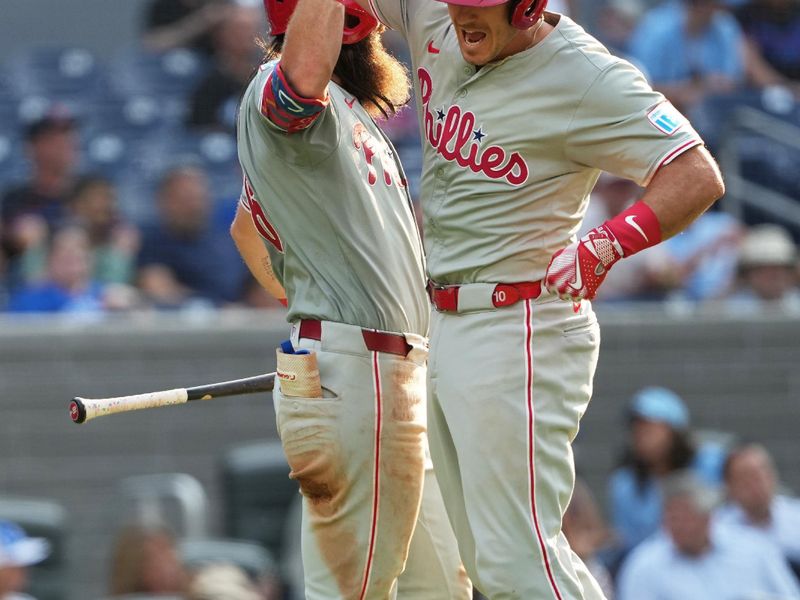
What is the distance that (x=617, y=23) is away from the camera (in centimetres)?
1109

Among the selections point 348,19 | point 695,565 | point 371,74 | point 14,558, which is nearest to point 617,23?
point 695,565

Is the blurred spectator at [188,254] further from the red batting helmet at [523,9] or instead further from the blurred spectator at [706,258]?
the red batting helmet at [523,9]

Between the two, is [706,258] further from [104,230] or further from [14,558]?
[14,558]

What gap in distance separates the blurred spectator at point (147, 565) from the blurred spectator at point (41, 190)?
84.4 inches

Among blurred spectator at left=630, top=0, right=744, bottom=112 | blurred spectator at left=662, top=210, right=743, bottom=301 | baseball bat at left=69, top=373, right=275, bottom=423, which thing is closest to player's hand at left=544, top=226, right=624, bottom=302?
baseball bat at left=69, top=373, right=275, bottom=423

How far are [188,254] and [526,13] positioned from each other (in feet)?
17.6

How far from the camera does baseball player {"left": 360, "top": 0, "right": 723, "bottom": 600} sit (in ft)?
11.2

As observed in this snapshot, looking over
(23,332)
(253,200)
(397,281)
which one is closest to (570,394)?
(397,281)

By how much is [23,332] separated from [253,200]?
446cm

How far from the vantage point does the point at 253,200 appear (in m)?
3.93

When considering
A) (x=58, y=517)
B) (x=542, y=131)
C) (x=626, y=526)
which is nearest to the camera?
(x=542, y=131)

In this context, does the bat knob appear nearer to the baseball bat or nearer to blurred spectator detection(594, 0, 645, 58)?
the baseball bat

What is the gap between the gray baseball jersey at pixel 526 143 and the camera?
3.41 m

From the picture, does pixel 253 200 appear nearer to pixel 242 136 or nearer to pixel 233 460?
pixel 242 136
